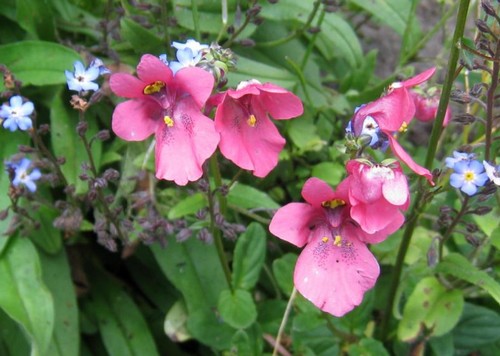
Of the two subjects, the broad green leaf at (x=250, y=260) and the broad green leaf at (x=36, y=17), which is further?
the broad green leaf at (x=36, y=17)

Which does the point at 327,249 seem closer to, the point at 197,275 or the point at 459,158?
the point at 459,158

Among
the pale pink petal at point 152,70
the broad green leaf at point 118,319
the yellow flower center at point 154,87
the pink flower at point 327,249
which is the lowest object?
the broad green leaf at point 118,319

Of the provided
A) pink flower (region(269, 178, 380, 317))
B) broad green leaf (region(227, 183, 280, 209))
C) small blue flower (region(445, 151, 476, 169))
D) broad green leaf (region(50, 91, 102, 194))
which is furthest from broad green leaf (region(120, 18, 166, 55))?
small blue flower (region(445, 151, 476, 169))

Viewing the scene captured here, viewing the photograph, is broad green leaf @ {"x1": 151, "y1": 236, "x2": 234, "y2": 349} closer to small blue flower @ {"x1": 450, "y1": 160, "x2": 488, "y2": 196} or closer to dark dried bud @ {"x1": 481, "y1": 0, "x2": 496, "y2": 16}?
small blue flower @ {"x1": 450, "y1": 160, "x2": 488, "y2": 196}

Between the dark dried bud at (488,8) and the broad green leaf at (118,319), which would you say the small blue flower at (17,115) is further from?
the dark dried bud at (488,8)

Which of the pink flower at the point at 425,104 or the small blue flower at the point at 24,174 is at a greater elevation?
the pink flower at the point at 425,104

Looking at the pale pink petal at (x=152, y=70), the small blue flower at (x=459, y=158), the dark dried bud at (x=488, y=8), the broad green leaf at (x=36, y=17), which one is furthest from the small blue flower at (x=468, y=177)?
the broad green leaf at (x=36, y=17)

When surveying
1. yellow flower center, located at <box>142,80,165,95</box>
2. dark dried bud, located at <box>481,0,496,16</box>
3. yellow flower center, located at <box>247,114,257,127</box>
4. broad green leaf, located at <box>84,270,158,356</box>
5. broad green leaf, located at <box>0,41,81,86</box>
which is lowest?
broad green leaf, located at <box>84,270,158,356</box>

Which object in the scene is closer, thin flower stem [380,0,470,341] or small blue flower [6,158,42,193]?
thin flower stem [380,0,470,341]
